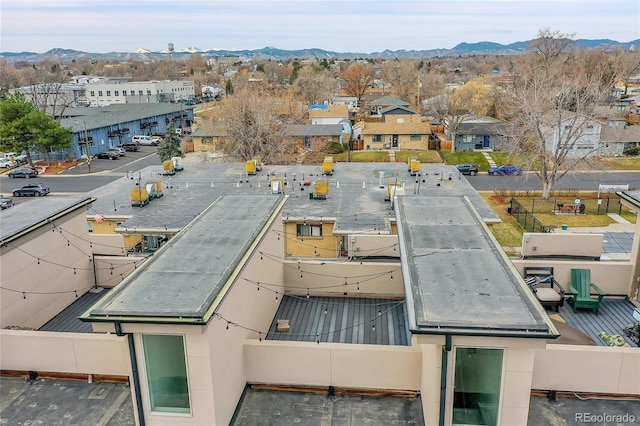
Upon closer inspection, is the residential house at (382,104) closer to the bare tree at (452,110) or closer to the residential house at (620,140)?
the bare tree at (452,110)

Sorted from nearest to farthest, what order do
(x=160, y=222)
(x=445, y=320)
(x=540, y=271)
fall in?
(x=445, y=320), (x=540, y=271), (x=160, y=222)

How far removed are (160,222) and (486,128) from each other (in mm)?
52090

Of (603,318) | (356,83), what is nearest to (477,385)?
(603,318)

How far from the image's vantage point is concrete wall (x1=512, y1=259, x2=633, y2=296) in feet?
44.5

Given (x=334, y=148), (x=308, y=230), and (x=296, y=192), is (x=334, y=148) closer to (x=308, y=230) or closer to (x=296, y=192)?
(x=296, y=192)

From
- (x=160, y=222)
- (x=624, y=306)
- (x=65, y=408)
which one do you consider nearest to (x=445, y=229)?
(x=624, y=306)

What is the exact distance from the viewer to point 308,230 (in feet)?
74.9

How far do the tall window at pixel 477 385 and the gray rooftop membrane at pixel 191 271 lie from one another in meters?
4.20

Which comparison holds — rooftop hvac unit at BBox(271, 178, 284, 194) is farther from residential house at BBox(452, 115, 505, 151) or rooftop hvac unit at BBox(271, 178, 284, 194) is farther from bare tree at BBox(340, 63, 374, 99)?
bare tree at BBox(340, 63, 374, 99)

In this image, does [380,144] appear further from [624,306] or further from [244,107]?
[624,306]

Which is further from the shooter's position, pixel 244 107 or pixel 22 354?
pixel 244 107

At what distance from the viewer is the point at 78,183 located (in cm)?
5034

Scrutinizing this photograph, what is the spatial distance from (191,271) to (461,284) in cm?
494

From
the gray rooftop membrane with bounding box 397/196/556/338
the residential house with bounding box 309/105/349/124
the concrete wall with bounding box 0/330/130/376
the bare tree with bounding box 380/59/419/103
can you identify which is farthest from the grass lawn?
the bare tree with bounding box 380/59/419/103
